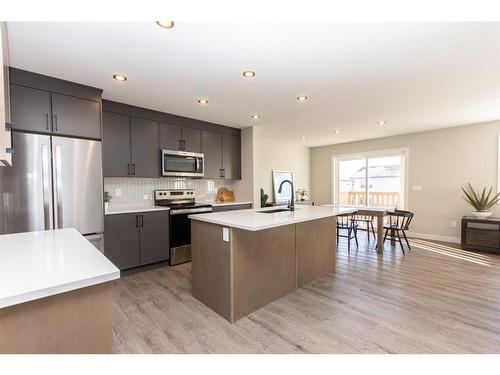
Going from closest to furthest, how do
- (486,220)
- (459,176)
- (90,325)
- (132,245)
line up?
(90,325) < (132,245) < (486,220) < (459,176)

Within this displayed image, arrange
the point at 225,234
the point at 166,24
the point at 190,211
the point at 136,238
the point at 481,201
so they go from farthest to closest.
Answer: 1. the point at 481,201
2. the point at 190,211
3. the point at 136,238
4. the point at 225,234
5. the point at 166,24

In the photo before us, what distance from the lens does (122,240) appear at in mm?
3127

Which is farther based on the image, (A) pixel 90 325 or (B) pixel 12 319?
(A) pixel 90 325

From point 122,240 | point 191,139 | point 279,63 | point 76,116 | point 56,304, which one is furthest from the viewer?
point 191,139

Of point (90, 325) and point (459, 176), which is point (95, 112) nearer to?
point (90, 325)

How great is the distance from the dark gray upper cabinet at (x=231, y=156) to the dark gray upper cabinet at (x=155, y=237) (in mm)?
1607

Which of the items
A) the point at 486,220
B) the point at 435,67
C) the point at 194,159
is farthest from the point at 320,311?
the point at 486,220

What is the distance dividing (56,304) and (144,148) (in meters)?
3.05

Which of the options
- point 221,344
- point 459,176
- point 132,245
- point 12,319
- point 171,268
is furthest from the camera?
point 459,176

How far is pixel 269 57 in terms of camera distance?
82.0 inches

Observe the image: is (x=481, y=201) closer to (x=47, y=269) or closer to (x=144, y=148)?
(x=144, y=148)

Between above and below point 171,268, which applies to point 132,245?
above

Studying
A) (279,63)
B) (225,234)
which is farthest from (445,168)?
(225,234)
